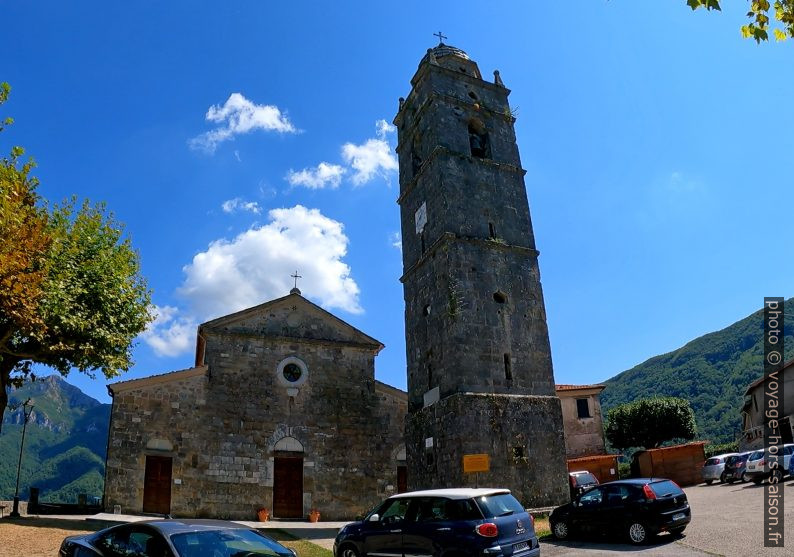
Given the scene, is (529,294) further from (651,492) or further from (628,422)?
(628,422)

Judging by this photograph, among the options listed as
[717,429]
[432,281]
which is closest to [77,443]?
[717,429]

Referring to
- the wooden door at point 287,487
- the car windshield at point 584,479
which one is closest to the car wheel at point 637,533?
the car windshield at point 584,479

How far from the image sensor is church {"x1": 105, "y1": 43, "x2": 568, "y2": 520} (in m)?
19.1

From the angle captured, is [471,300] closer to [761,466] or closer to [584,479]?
[584,479]

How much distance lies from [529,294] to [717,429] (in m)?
59.4

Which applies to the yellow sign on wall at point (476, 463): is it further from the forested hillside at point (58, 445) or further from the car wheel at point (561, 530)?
the forested hillside at point (58, 445)

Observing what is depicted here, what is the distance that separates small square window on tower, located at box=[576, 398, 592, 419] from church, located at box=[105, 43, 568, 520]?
499 inches

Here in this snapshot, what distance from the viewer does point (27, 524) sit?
1598 centimetres

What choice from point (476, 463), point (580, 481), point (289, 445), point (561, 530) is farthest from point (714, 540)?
point (289, 445)

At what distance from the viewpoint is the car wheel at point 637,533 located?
11617mm

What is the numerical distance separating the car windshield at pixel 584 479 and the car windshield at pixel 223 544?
673 inches

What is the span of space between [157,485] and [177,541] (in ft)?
56.3

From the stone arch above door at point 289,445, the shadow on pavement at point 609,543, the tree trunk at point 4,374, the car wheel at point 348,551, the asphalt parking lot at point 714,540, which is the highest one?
the tree trunk at point 4,374

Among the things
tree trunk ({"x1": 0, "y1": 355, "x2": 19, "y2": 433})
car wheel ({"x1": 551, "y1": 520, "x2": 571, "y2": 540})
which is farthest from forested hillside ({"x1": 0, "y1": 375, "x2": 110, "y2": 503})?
car wheel ({"x1": 551, "y1": 520, "x2": 571, "y2": 540})
